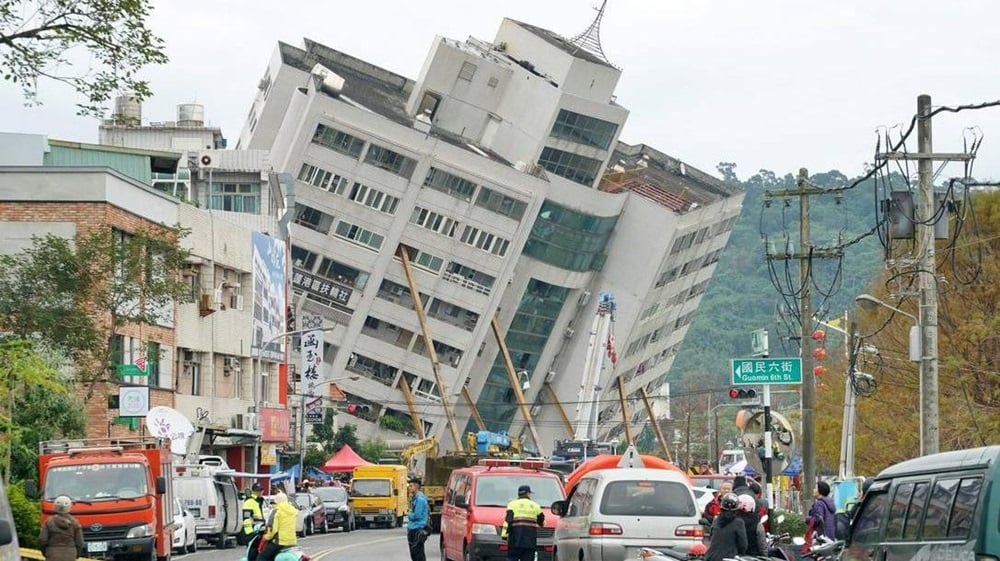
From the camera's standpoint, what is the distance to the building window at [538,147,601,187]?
107438 mm

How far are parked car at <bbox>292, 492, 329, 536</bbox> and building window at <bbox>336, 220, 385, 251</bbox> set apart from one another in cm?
4092

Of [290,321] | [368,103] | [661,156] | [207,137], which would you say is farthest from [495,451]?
[661,156]

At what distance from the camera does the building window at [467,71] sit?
10950 centimetres

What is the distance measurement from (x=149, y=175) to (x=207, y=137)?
25.4 meters

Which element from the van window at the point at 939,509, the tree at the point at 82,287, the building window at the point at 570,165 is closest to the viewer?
the van window at the point at 939,509

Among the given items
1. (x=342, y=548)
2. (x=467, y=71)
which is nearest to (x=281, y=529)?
(x=342, y=548)

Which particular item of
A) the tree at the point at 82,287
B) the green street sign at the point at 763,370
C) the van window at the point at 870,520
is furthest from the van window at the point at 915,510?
the tree at the point at 82,287

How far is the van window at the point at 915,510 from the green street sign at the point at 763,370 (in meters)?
19.2

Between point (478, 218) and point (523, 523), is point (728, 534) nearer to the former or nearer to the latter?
point (523, 523)

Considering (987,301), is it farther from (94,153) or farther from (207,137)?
(207,137)

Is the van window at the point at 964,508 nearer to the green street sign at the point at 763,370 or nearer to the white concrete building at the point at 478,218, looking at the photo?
the green street sign at the point at 763,370

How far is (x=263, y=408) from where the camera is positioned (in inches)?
2810

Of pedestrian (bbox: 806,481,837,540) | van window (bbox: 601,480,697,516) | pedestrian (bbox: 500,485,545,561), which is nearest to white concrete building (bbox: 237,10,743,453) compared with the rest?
pedestrian (bbox: 806,481,837,540)

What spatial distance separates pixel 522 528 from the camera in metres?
26.5
